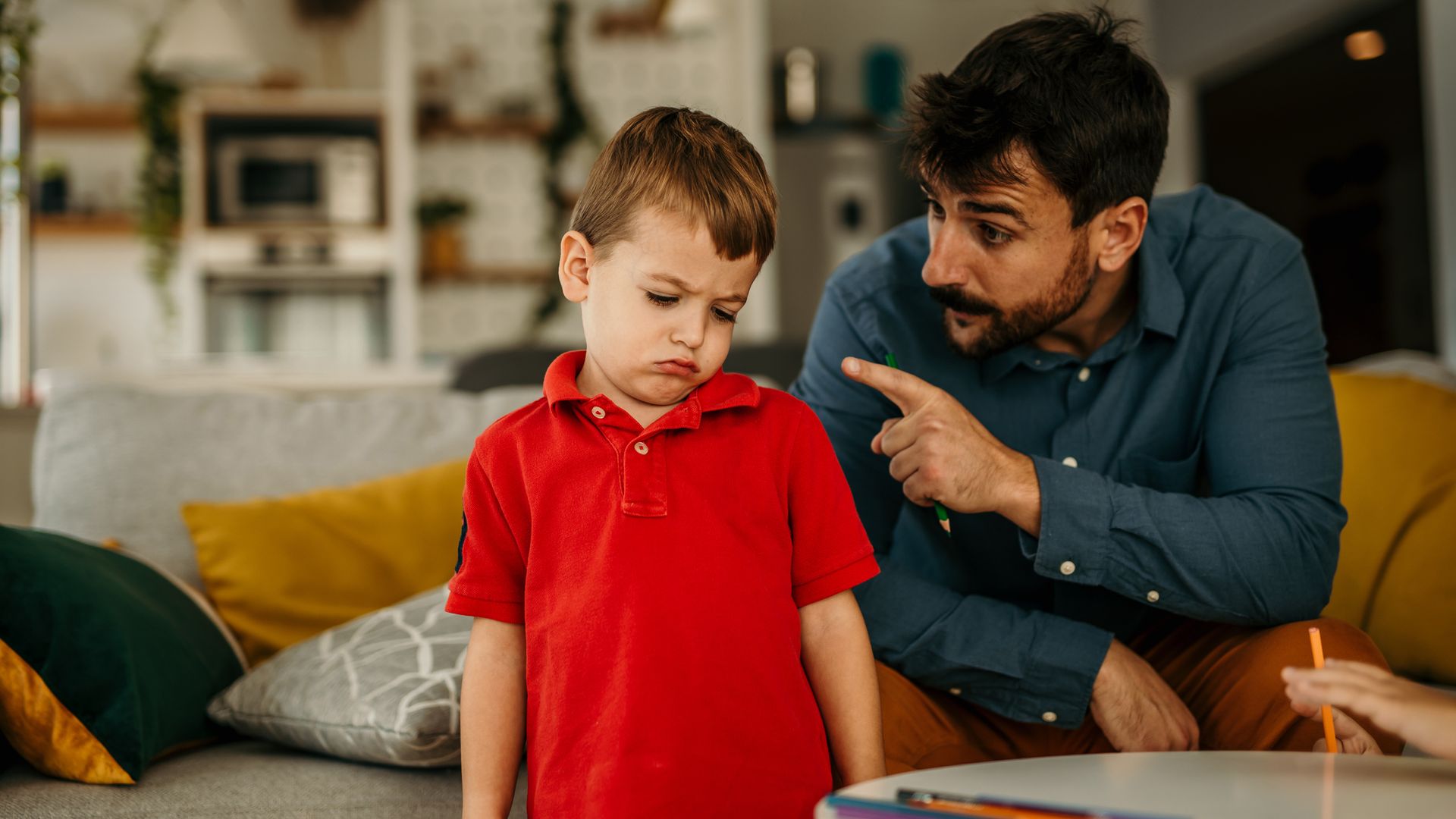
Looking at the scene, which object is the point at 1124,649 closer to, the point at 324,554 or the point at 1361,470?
the point at 1361,470

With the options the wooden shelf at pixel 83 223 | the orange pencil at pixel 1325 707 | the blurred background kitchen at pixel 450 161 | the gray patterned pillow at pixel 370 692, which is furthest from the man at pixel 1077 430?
the wooden shelf at pixel 83 223

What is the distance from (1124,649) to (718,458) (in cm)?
57

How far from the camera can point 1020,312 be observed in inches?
58.3

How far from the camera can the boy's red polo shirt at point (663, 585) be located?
105 centimetres

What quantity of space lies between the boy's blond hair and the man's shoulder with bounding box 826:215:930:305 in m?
0.48

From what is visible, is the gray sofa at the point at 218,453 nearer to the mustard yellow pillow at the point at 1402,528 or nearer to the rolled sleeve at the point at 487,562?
the rolled sleeve at the point at 487,562

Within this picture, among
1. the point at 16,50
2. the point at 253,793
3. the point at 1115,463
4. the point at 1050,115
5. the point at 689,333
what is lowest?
the point at 253,793

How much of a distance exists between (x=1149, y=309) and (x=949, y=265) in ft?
0.90

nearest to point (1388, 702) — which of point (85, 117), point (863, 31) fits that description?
point (85, 117)

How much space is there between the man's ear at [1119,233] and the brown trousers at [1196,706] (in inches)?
18.7

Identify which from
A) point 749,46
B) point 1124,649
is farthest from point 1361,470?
point 749,46

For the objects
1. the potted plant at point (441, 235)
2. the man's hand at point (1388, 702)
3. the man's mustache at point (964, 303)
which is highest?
the potted plant at point (441, 235)

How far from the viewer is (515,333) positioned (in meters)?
5.81

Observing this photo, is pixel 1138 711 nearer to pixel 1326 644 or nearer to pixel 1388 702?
pixel 1326 644
